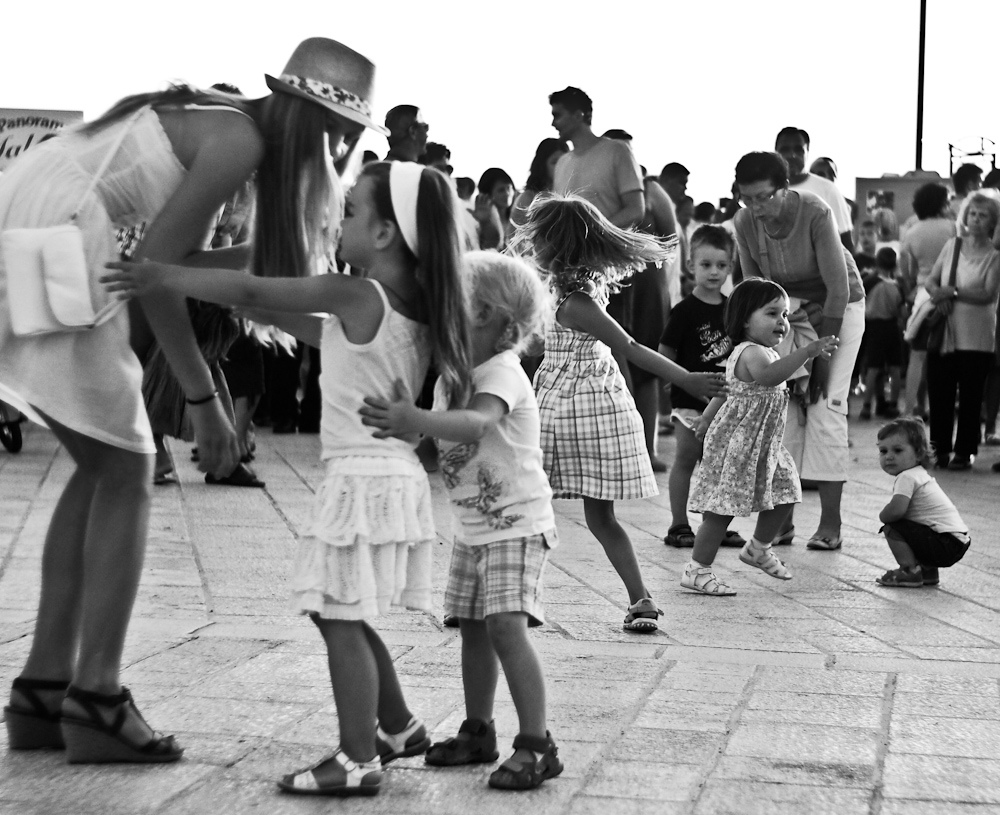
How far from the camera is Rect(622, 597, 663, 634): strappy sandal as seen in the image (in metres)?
4.67

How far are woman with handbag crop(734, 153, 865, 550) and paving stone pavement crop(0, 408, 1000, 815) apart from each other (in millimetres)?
348

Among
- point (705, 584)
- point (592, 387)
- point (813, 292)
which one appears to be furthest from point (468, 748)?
point (813, 292)

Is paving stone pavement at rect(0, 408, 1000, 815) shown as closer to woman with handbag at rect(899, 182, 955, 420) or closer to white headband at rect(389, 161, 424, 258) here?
white headband at rect(389, 161, 424, 258)

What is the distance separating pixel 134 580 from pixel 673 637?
198 cm

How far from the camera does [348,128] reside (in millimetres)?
3232

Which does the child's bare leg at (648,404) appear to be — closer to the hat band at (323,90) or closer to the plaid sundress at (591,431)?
the plaid sundress at (591,431)

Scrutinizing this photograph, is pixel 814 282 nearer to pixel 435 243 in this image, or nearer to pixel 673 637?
pixel 673 637

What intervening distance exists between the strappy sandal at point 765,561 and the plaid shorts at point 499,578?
2.51 meters

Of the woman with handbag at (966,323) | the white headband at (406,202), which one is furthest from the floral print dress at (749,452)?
the woman with handbag at (966,323)

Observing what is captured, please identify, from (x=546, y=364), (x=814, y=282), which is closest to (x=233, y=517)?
(x=546, y=364)

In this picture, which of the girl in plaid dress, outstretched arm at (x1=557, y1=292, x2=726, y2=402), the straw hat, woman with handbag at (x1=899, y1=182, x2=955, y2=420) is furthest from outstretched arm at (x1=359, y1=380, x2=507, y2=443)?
woman with handbag at (x1=899, y1=182, x2=955, y2=420)

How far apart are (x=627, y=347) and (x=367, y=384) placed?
6.03 feet

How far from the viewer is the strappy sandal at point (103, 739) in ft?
10.3

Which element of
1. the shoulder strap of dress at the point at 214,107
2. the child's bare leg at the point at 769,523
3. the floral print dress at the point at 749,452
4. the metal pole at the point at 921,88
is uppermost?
the metal pole at the point at 921,88
